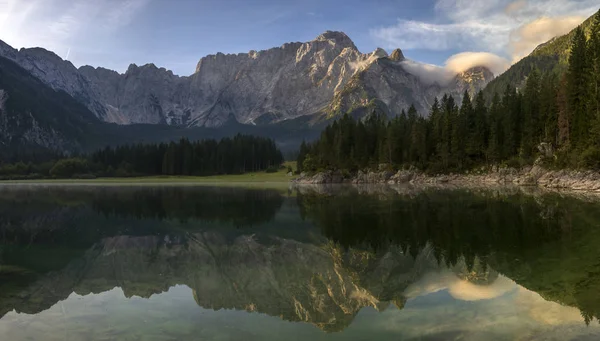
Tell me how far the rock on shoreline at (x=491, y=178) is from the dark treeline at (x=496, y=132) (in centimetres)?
269

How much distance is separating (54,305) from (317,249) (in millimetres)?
15319

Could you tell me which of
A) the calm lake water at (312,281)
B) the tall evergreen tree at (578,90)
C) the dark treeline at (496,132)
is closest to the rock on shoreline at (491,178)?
the dark treeline at (496,132)

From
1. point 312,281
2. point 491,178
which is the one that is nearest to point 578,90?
point 491,178

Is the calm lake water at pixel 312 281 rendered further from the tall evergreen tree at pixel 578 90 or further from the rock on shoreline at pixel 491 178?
the tall evergreen tree at pixel 578 90

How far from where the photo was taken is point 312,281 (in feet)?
63.4

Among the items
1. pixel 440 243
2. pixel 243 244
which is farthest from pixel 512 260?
pixel 243 244

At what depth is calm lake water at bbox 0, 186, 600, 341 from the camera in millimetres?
13422

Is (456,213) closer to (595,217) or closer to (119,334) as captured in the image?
(595,217)

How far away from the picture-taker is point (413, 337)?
12219 mm

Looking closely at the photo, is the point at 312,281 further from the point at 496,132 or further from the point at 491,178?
the point at 496,132

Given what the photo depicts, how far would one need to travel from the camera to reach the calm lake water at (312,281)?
1342 cm

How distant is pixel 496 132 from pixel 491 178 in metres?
15.3

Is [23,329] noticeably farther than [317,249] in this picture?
No

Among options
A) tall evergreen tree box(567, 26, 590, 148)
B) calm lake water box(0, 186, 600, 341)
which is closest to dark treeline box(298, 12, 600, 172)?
tall evergreen tree box(567, 26, 590, 148)
